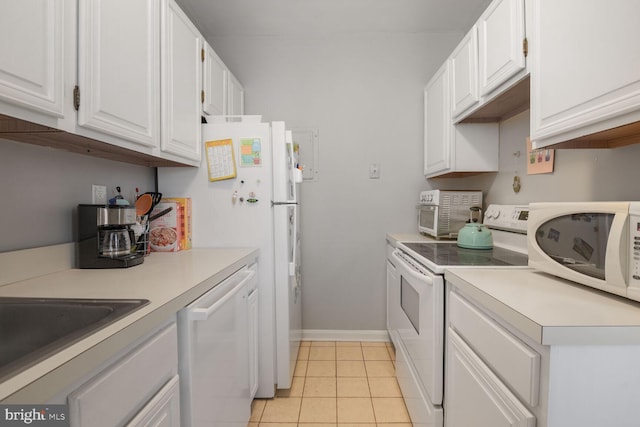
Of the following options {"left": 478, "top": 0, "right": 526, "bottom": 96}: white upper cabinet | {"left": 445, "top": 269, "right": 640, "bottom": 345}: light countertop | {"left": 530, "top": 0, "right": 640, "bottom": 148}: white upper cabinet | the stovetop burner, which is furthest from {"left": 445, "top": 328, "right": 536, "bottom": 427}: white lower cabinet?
{"left": 478, "top": 0, "right": 526, "bottom": 96}: white upper cabinet

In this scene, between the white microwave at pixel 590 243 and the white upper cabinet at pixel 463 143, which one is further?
the white upper cabinet at pixel 463 143

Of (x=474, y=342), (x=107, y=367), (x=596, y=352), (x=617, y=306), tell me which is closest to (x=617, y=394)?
(x=596, y=352)

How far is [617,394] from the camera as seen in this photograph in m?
0.68

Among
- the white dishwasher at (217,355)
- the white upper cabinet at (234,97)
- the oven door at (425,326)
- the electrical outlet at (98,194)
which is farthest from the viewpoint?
the white upper cabinet at (234,97)

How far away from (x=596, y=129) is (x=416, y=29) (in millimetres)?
2037

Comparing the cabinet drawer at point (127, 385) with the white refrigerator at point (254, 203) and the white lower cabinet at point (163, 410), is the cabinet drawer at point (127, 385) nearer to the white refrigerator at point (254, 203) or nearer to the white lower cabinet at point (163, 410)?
the white lower cabinet at point (163, 410)

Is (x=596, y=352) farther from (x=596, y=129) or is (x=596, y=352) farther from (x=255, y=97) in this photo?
(x=255, y=97)

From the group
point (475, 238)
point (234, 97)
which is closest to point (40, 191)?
point (234, 97)

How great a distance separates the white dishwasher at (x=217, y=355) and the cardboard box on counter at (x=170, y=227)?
1.47ft

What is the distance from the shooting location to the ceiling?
223cm

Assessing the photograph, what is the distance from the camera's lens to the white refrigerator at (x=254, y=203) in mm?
1825

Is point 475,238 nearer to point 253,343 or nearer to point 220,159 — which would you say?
point 253,343

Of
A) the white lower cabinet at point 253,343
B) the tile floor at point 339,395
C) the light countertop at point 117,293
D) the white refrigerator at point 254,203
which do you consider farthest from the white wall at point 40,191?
the tile floor at point 339,395

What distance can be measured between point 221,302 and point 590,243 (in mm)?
1230
